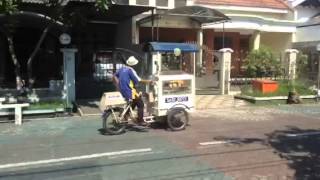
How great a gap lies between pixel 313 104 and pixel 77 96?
28.9 ft

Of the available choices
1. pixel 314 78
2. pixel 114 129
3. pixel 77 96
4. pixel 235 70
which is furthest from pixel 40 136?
pixel 314 78

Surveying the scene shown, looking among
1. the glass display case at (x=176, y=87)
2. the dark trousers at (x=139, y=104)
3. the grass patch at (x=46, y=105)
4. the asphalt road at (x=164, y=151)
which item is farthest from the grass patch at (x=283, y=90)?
the dark trousers at (x=139, y=104)

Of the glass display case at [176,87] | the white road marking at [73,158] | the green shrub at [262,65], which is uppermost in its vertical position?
the green shrub at [262,65]

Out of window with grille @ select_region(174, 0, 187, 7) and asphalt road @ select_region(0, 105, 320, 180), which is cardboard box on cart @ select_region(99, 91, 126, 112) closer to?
asphalt road @ select_region(0, 105, 320, 180)

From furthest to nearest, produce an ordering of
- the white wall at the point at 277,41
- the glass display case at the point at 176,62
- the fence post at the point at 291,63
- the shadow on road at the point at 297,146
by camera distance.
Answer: the white wall at the point at 277,41
the fence post at the point at 291,63
the glass display case at the point at 176,62
the shadow on road at the point at 297,146

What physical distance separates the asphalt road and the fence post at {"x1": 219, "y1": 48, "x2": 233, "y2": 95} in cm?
540

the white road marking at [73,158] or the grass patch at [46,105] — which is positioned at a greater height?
the grass patch at [46,105]

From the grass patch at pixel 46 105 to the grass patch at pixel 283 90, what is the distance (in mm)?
7357

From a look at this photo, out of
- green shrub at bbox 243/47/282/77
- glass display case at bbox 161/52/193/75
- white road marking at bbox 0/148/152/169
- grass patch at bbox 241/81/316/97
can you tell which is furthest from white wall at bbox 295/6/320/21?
white road marking at bbox 0/148/152/169

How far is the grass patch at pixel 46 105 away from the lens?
A: 13.6 meters

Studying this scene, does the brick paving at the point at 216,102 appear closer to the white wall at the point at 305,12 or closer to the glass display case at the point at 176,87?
the glass display case at the point at 176,87

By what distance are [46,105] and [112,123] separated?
3.68 meters

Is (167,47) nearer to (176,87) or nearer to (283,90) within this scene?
(176,87)

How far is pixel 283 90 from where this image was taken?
18.7 meters
